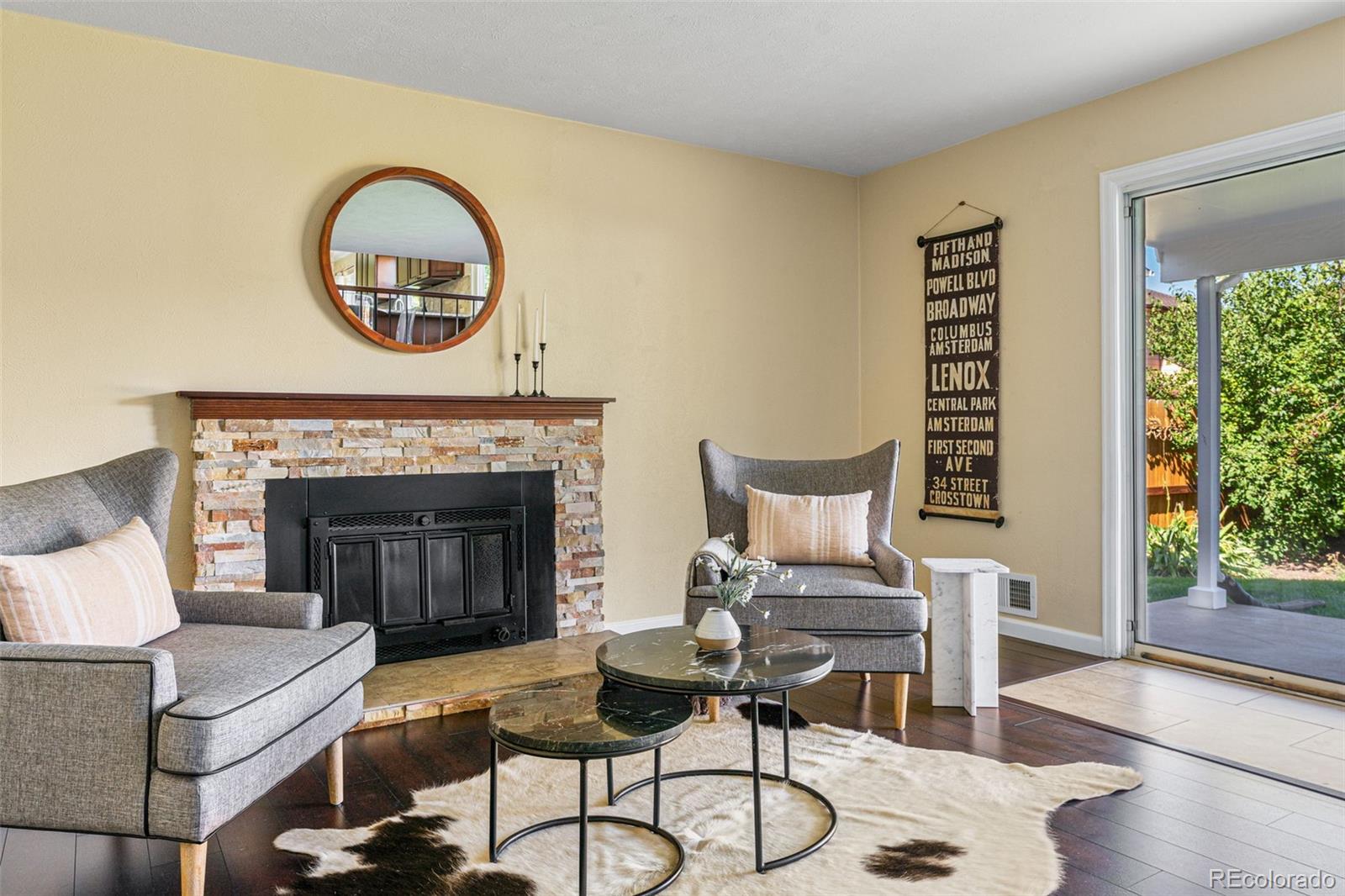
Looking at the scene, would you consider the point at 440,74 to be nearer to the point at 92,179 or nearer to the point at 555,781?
the point at 92,179

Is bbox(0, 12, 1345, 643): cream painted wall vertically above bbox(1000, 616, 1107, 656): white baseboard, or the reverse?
bbox(0, 12, 1345, 643): cream painted wall

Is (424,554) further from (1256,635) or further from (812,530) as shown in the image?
(1256,635)

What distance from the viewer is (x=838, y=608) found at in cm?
319

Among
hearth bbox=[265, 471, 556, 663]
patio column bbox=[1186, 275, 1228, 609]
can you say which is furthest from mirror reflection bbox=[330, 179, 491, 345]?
patio column bbox=[1186, 275, 1228, 609]

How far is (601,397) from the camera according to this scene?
436 cm

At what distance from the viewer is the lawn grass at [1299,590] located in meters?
3.44

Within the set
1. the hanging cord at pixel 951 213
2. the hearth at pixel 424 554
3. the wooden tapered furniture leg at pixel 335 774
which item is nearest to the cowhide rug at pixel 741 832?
the wooden tapered furniture leg at pixel 335 774

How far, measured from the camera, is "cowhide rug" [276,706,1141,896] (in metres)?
2.07

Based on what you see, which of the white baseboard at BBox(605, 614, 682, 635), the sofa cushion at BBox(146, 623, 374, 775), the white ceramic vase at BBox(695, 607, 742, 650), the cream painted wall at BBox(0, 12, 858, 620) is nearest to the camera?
the sofa cushion at BBox(146, 623, 374, 775)

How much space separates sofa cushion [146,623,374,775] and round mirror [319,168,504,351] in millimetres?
1649

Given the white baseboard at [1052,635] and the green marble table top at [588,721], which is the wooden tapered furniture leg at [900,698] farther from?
the white baseboard at [1052,635]

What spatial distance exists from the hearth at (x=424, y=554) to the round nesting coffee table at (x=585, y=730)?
168cm

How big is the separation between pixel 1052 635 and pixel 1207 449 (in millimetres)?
1097

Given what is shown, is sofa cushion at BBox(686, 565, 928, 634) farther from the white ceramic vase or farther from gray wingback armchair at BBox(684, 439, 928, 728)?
the white ceramic vase
